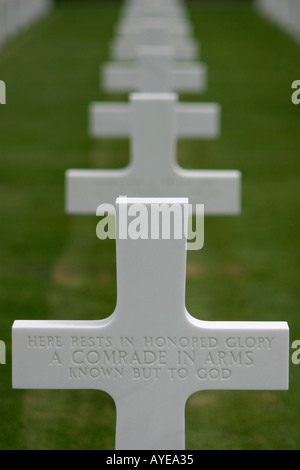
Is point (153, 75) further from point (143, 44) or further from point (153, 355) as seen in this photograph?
point (153, 355)

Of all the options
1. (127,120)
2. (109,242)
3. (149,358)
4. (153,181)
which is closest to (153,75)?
(127,120)

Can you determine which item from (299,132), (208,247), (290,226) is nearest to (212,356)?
(208,247)

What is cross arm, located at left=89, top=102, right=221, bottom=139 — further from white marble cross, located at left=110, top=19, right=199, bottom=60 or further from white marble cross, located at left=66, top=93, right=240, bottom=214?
white marble cross, located at left=110, top=19, right=199, bottom=60

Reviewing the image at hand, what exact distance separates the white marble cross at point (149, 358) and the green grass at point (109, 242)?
79cm

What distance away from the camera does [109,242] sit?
8.20 metres

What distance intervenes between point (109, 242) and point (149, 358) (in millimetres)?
4148

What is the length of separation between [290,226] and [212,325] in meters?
4.55

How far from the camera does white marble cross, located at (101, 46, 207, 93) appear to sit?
9.88m

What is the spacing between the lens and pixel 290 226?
8.59 metres

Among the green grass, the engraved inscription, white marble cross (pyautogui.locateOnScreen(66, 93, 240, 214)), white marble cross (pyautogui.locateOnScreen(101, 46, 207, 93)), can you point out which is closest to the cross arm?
white marble cross (pyautogui.locateOnScreen(101, 46, 207, 93))

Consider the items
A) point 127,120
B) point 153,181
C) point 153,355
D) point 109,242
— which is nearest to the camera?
point 153,355

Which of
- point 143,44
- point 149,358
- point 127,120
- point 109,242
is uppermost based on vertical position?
point 143,44

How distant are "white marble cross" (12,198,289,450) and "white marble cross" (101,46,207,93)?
19.4 ft

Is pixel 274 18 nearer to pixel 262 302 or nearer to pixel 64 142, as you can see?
pixel 64 142
